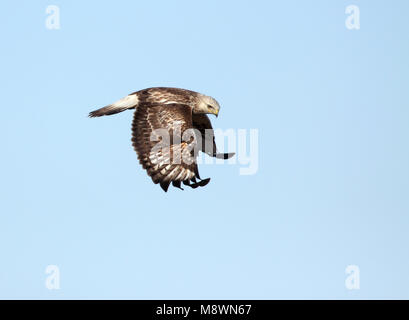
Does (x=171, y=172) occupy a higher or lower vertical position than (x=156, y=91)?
lower

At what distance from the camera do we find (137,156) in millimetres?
27125

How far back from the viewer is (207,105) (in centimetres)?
2919

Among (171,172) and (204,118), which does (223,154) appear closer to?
(204,118)

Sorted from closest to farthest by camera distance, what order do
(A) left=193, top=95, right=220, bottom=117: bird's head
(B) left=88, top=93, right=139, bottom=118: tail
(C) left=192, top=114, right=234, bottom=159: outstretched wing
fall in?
(B) left=88, top=93, right=139, bottom=118: tail, (A) left=193, top=95, right=220, bottom=117: bird's head, (C) left=192, top=114, right=234, bottom=159: outstretched wing

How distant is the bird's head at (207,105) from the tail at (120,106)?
1448 millimetres

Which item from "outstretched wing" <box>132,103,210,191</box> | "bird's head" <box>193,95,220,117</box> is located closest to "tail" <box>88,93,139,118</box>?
"outstretched wing" <box>132,103,210,191</box>

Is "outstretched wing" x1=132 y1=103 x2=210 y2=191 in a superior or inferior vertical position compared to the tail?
inferior

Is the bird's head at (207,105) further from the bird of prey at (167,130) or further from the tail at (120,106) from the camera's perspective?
the tail at (120,106)

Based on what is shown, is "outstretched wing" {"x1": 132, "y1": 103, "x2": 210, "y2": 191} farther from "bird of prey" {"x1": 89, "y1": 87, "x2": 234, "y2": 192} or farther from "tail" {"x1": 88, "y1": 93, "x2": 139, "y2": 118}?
"tail" {"x1": 88, "y1": 93, "x2": 139, "y2": 118}

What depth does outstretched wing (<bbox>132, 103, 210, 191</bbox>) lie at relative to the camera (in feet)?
88.0

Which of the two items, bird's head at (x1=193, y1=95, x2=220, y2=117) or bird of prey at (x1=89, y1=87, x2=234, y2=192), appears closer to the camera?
bird of prey at (x1=89, y1=87, x2=234, y2=192)

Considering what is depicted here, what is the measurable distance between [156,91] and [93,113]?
156cm

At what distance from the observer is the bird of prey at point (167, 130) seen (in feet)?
88.2

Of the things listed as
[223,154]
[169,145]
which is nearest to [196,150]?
[169,145]
